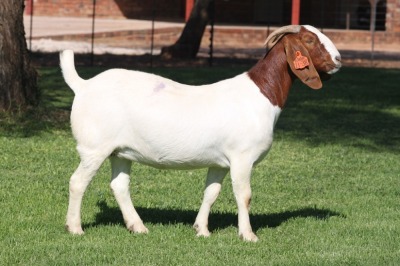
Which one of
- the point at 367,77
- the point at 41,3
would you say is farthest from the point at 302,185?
the point at 41,3

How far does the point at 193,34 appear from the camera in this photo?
81.7ft

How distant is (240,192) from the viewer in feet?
26.5

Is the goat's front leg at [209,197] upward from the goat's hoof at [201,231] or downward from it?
upward

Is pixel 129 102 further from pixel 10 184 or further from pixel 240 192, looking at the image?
pixel 10 184

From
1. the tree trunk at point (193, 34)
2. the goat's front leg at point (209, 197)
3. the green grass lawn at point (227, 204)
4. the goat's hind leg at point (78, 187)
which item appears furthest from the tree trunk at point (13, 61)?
the tree trunk at point (193, 34)

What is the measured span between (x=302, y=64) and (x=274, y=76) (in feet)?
0.77

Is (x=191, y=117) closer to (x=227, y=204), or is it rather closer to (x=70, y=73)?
(x=70, y=73)

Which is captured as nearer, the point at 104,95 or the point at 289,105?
the point at 104,95

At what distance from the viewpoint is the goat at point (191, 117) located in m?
7.93

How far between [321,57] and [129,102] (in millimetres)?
1542

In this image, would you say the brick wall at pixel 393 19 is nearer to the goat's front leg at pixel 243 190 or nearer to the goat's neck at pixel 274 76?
the goat's neck at pixel 274 76

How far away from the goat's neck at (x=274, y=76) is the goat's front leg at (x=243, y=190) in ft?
1.84

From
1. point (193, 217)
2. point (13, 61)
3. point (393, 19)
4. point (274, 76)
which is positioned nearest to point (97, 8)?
point (393, 19)

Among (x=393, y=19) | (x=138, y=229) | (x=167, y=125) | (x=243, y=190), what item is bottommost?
(x=138, y=229)
